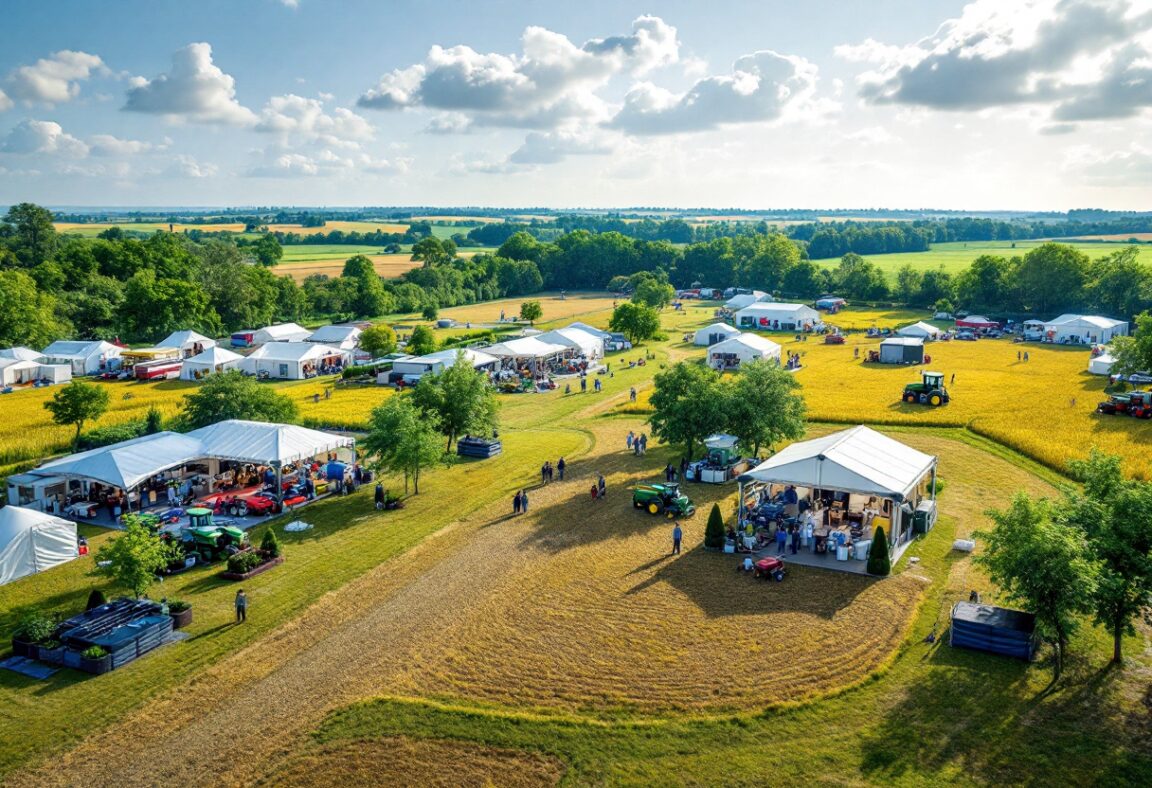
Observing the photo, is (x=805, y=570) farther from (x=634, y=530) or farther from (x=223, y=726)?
(x=223, y=726)

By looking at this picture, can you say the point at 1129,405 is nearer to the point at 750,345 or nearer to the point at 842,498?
the point at 842,498

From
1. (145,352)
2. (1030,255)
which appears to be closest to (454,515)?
(145,352)

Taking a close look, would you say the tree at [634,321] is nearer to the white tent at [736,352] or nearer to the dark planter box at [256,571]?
the white tent at [736,352]

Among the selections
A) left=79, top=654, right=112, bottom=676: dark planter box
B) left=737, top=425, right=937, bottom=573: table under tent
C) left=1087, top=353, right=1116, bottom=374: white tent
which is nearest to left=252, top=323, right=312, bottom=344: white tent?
left=737, top=425, right=937, bottom=573: table under tent

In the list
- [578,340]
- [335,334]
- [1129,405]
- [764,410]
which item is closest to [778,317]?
[578,340]

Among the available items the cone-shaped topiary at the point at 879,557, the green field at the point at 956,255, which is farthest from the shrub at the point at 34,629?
the green field at the point at 956,255

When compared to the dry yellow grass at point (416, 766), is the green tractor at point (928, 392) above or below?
above
